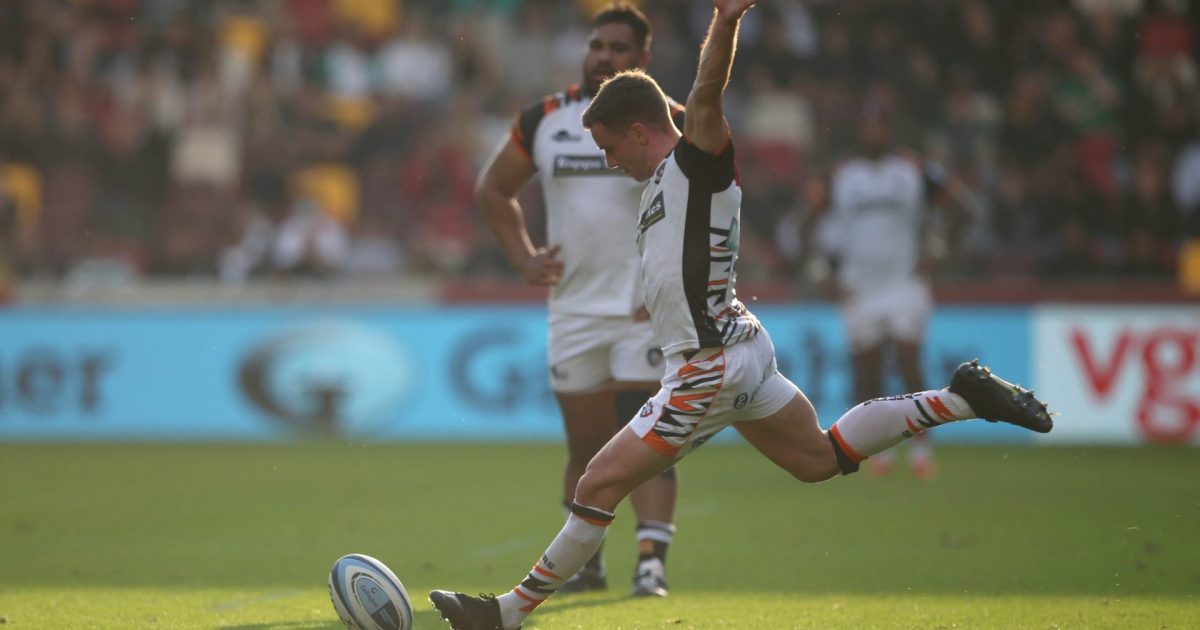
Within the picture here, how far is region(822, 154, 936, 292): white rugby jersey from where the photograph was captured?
44.0ft

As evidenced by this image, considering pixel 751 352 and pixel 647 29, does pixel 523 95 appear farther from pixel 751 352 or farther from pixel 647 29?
pixel 751 352

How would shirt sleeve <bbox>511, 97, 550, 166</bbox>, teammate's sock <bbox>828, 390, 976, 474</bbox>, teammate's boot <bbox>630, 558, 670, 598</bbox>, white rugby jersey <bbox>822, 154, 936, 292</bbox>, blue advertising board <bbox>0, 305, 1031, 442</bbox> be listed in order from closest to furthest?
teammate's sock <bbox>828, 390, 976, 474</bbox>, teammate's boot <bbox>630, 558, 670, 598</bbox>, shirt sleeve <bbox>511, 97, 550, 166</bbox>, white rugby jersey <bbox>822, 154, 936, 292</bbox>, blue advertising board <bbox>0, 305, 1031, 442</bbox>

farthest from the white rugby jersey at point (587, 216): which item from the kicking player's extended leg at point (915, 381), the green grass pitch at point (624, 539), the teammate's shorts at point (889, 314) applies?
the teammate's shorts at point (889, 314)

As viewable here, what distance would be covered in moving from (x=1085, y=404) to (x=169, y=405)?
349 inches

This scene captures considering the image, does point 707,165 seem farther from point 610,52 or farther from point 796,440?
point 610,52

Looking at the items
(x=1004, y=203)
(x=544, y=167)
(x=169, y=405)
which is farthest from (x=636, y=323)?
(x=1004, y=203)

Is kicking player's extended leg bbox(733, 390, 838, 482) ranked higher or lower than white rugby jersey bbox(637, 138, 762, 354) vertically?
lower

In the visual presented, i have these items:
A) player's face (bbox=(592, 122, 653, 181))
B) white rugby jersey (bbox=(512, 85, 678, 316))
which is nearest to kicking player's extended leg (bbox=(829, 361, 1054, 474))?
player's face (bbox=(592, 122, 653, 181))

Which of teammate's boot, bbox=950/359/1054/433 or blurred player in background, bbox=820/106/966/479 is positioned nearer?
teammate's boot, bbox=950/359/1054/433

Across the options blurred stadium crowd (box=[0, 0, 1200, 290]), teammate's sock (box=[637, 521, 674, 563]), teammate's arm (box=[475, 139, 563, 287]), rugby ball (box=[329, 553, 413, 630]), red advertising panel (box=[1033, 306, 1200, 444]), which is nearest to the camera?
rugby ball (box=[329, 553, 413, 630])

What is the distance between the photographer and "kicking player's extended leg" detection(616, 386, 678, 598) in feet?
23.9

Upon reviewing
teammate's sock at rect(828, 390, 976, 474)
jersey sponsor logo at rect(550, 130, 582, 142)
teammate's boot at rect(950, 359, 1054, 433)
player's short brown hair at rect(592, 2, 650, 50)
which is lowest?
teammate's sock at rect(828, 390, 976, 474)

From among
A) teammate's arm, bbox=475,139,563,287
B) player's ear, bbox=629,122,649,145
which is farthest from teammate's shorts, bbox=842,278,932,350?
player's ear, bbox=629,122,649,145

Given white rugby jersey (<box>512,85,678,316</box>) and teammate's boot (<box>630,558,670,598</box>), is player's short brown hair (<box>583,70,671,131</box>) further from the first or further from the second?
teammate's boot (<box>630,558,670,598</box>)
